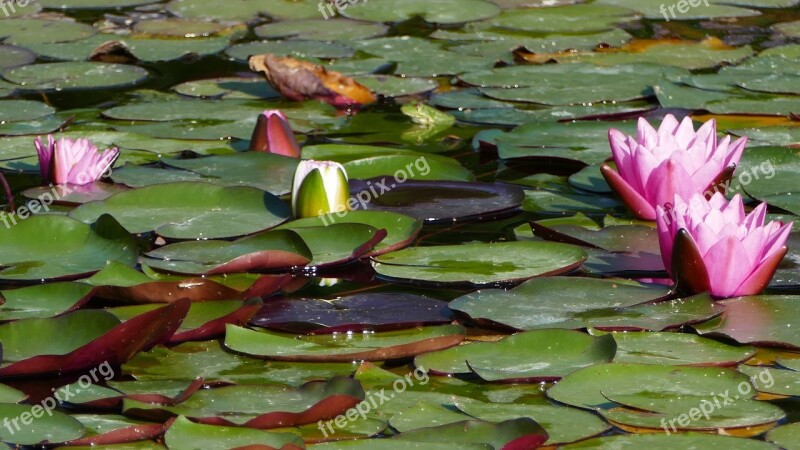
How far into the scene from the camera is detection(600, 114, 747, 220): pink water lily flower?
134 inches

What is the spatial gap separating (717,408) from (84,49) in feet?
14.8

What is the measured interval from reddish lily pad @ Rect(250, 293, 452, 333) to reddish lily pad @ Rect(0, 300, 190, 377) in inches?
11.1

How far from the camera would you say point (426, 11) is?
22.9ft

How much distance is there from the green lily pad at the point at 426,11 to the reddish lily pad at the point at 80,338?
172 inches

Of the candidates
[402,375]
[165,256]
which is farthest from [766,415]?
[165,256]

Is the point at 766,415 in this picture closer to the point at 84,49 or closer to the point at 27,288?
the point at 27,288

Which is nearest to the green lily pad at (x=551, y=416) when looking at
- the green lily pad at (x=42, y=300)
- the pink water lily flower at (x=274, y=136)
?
the green lily pad at (x=42, y=300)

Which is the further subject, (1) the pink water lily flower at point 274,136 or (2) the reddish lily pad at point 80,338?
(1) the pink water lily flower at point 274,136

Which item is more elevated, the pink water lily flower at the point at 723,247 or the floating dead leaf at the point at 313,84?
the pink water lily flower at the point at 723,247

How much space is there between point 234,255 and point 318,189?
40 centimetres

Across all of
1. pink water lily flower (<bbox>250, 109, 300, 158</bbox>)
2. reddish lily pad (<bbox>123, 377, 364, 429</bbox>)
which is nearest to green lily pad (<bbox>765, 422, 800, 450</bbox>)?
reddish lily pad (<bbox>123, 377, 364, 429</bbox>)

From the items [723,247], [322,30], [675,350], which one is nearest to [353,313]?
[675,350]

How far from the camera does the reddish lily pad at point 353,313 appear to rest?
2.77 metres

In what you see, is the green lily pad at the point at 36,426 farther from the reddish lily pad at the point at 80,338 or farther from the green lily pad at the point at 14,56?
the green lily pad at the point at 14,56
